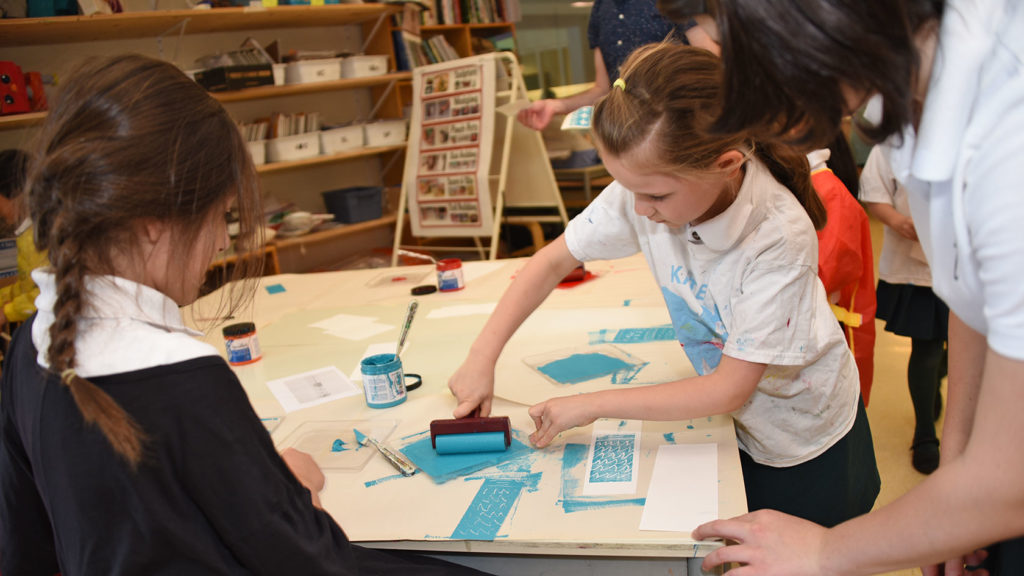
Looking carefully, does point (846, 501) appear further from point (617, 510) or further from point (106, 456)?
point (106, 456)

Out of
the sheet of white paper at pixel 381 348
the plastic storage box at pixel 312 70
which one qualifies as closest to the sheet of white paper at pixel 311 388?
the sheet of white paper at pixel 381 348

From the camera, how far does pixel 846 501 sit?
1240mm

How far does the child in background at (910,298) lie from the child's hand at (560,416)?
1503mm

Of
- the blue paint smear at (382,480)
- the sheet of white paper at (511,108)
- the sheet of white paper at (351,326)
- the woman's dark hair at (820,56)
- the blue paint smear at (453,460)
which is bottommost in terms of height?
the sheet of white paper at (351,326)

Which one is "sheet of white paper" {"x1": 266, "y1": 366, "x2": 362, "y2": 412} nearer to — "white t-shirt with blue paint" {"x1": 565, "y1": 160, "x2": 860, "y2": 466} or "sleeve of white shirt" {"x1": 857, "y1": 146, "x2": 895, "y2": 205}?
"white t-shirt with blue paint" {"x1": 565, "y1": 160, "x2": 860, "y2": 466}

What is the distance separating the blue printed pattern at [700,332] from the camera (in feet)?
3.87

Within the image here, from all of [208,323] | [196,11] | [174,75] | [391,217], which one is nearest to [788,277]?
[174,75]

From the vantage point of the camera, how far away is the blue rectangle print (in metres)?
1.04

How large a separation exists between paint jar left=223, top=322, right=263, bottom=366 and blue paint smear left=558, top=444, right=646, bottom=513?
913 mm

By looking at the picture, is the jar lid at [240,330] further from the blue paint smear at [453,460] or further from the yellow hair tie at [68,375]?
the yellow hair tie at [68,375]

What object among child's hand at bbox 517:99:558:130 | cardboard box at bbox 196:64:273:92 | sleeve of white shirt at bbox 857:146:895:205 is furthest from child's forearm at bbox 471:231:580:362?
cardboard box at bbox 196:64:273:92

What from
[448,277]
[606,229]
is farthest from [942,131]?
[448,277]

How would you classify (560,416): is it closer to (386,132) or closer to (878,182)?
(878,182)

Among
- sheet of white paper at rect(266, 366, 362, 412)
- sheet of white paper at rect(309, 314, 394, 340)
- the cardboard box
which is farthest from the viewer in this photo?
the cardboard box
